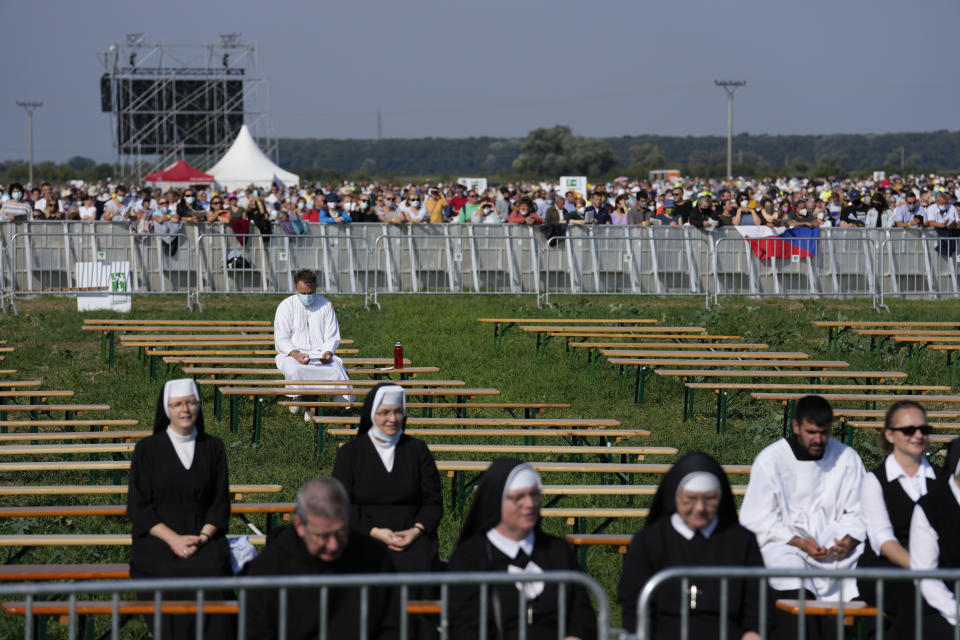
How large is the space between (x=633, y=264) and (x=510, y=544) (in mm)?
16374

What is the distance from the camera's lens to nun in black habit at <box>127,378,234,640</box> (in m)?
6.86

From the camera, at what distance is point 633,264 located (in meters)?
22.0

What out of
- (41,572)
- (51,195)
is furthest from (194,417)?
(51,195)

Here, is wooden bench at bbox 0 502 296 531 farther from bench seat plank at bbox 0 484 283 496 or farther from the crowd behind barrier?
the crowd behind barrier

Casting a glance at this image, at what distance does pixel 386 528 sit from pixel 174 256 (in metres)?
14.4

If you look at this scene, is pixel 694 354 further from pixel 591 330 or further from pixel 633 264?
pixel 633 264

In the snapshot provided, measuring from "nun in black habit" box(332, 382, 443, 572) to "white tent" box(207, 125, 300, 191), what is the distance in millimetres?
48361

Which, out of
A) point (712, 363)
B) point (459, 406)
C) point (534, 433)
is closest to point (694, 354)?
point (712, 363)

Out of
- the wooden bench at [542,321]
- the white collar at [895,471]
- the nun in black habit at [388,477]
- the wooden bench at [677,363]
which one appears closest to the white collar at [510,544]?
the nun in black habit at [388,477]

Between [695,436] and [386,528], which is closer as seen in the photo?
[386,528]

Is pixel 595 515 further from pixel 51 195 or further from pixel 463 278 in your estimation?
pixel 51 195

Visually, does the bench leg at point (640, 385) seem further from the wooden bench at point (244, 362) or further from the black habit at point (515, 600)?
the black habit at point (515, 600)

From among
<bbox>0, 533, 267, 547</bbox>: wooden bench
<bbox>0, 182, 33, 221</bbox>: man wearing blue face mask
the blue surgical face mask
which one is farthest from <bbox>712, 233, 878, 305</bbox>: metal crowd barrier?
<bbox>0, 533, 267, 547</bbox>: wooden bench

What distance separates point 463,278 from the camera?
22109mm
